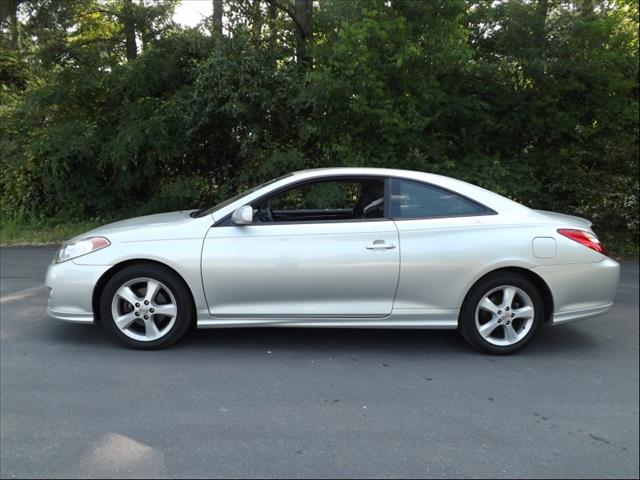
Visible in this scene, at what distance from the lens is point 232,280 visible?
4457mm

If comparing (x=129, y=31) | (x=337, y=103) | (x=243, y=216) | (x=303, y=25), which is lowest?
(x=243, y=216)

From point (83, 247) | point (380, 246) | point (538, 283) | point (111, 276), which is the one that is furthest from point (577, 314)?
point (83, 247)

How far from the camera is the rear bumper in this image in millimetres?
4543

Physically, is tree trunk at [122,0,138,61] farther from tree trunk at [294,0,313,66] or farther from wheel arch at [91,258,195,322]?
wheel arch at [91,258,195,322]

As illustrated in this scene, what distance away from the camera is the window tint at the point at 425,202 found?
466 cm

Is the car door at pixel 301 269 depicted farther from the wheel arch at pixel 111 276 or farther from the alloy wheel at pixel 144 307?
the alloy wheel at pixel 144 307

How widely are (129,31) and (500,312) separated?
33.7 feet

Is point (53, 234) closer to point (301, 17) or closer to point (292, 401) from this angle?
point (301, 17)

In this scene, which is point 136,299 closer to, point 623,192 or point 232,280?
point 232,280

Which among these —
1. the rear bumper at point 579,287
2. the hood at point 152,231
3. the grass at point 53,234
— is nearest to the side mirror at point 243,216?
the hood at point 152,231

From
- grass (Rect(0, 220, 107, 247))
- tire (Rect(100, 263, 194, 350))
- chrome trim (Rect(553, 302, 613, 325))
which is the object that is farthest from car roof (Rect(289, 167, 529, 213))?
grass (Rect(0, 220, 107, 247))

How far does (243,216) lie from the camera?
4.44 meters

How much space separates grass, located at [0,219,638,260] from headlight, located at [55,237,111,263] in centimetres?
585

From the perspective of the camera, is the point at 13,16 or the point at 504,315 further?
the point at 13,16
